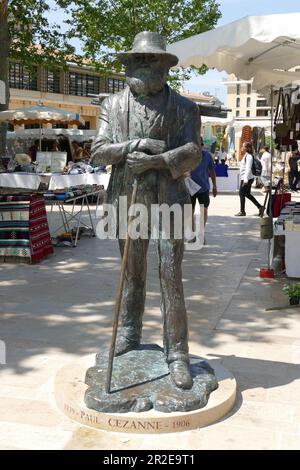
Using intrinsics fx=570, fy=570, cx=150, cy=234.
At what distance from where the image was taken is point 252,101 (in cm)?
11206

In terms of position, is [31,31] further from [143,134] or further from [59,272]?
[143,134]

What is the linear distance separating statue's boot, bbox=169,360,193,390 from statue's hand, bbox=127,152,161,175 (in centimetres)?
128

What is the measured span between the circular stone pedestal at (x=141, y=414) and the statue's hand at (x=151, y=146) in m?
1.47

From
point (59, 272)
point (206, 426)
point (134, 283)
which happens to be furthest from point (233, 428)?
point (59, 272)

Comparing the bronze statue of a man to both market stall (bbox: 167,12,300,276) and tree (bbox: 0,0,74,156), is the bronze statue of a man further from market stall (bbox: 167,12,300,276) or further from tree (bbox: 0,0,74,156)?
tree (bbox: 0,0,74,156)

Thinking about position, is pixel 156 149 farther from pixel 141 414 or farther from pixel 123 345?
pixel 141 414

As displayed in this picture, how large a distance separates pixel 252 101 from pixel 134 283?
372ft

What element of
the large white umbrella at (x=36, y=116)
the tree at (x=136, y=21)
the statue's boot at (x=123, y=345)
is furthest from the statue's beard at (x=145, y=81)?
the tree at (x=136, y=21)

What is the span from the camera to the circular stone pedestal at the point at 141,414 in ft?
11.0

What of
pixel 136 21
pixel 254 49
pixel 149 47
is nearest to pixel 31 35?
pixel 136 21

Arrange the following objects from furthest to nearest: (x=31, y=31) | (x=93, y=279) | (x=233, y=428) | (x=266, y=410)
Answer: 1. (x=31, y=31)
2. (x=93, y=279)
3. (x=266, y=410)
4. (x=233, y=428)

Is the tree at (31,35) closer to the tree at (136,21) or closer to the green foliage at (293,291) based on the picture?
the tree at (136,21)

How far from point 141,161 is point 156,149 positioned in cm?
14

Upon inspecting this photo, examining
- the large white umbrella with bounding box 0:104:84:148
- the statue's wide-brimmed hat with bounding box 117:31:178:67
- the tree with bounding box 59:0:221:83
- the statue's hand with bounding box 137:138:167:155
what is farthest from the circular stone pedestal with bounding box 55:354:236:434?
the tree with bounding box 59:0:221:83
